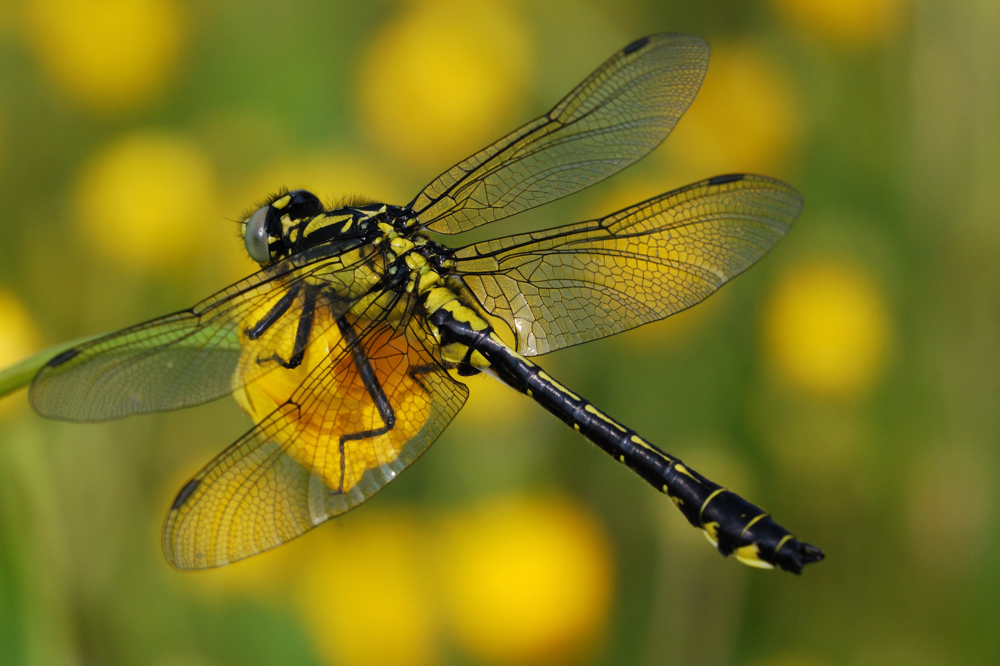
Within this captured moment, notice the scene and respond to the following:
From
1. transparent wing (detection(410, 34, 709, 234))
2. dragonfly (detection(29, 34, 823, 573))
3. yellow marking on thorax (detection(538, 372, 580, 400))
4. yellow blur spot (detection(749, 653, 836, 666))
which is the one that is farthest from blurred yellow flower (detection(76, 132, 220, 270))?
yellow blur spot (detection(749, 653, 836, 666))

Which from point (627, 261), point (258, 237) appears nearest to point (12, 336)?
point (258, 237)

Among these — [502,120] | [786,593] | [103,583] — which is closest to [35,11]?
[502,120]

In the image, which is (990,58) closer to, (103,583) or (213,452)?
(213,452)

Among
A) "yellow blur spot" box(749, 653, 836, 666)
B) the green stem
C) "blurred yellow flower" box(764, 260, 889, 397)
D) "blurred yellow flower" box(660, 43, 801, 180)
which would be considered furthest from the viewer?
"blurred yellow flower" box(660, 43, 801, 180)

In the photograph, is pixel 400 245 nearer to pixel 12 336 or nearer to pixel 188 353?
pixel 188 353

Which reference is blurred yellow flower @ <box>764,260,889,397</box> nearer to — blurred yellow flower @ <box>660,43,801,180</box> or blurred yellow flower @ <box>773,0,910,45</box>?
blurred yellow flower @ <box>660,43,801,180</box>
